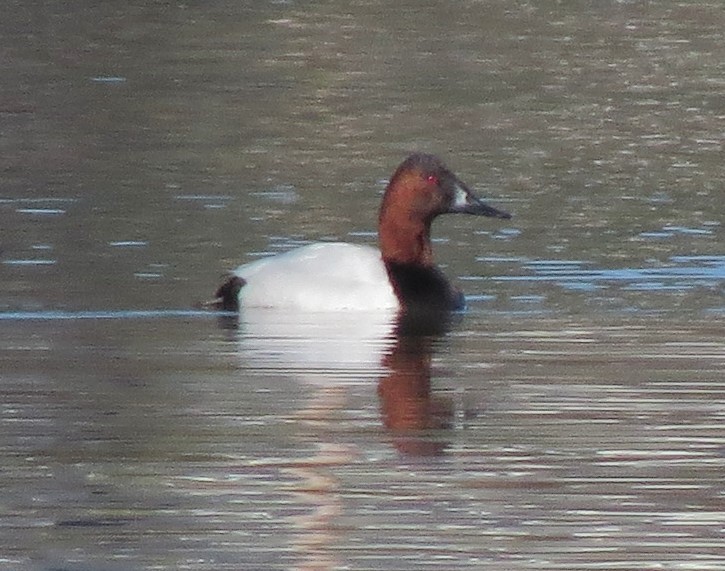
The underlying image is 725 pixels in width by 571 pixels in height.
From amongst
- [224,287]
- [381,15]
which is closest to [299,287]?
[224,287]

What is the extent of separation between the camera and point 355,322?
10531 mm

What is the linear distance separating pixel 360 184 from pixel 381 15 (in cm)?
1110

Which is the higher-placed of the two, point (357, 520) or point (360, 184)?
point (357, 520)

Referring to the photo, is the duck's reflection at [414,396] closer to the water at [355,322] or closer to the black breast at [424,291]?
the water at [355,322]

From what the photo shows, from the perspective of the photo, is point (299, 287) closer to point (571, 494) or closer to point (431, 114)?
point (571, 494)

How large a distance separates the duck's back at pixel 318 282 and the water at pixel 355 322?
25cm

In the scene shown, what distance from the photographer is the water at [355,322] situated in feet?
20.8

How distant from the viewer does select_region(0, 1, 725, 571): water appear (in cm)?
633

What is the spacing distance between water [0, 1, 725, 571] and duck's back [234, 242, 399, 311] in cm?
25

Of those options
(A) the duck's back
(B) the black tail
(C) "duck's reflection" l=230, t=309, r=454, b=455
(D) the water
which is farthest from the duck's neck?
(B) the black tail

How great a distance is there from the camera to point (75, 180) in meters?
14.5

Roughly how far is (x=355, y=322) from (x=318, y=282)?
0.36m

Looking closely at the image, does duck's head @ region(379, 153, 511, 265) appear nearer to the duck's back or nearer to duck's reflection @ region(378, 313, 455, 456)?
the duck's back

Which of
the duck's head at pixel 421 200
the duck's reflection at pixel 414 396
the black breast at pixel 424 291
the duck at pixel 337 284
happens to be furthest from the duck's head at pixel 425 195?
the duck's reflection at pixel 414 396
